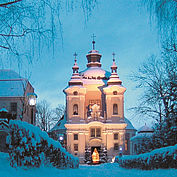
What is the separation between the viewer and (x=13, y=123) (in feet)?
30.2

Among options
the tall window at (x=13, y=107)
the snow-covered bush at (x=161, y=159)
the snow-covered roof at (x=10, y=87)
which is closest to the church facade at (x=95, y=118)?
the snow-covered roof at (x=10, y=87)

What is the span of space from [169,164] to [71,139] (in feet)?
152

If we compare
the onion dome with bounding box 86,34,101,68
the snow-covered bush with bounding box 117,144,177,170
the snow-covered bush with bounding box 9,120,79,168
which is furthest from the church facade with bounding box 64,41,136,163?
the snow-covered bush with bounding box 9,120,79,168

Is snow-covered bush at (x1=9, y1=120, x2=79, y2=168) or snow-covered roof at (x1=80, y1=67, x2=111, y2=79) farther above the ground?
snow-covered roof at (x1=80, y1=67, x2=111, y2=79)

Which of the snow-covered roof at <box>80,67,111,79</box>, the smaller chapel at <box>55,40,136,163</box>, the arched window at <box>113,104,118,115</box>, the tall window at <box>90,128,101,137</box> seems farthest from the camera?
the snow-covered roof at <box>80,67,111,79</box>

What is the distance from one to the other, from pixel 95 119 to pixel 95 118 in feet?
0.64

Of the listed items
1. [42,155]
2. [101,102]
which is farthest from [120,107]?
[42,155]

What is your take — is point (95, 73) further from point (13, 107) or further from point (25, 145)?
point (25, 145)

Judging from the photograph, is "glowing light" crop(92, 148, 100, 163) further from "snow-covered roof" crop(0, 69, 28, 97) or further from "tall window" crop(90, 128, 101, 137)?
"snow-covered roof" crop(0, 69, 28, 97)

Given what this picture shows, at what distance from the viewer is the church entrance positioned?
56369 mm

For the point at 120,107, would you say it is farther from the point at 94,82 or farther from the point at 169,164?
the point at 169,164

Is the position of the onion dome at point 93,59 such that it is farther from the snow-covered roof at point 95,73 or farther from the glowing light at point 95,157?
the glowing light at point 95,157

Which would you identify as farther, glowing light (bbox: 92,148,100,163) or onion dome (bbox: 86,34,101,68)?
onion dome (bbox: 86,34,101,68)

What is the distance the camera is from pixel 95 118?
58281 mm
